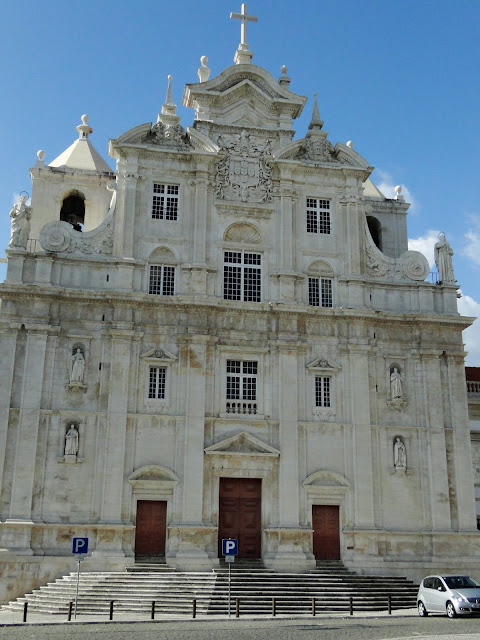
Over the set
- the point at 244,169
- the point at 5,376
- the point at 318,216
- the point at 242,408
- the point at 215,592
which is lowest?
the point at 215,592

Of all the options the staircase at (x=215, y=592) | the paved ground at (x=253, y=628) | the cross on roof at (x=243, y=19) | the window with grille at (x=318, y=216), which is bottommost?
the paved ground at (x=253, y=628)

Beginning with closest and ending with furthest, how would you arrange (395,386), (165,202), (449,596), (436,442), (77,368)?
1. (449,596)
2. (77,368)
3. (436,442)
4. (395,386)
5. (165,202)

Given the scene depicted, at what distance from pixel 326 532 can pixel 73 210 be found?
20.5 meters

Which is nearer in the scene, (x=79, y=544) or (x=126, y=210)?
(x=79, y=544)

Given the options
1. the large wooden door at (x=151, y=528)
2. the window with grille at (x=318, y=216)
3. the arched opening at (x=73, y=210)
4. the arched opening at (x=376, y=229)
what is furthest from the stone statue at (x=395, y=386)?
the arched opening at (x=73, y=210)

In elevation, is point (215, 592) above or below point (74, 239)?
below

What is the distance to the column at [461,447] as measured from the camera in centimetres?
3447

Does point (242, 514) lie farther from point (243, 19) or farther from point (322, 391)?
point (243, 19)

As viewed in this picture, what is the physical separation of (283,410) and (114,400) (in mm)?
7162

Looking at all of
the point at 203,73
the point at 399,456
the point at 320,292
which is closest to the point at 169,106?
the point at 203,73

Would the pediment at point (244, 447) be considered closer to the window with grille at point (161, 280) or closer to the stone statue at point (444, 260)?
the window with grille at point (161, 280)

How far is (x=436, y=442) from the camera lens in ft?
115

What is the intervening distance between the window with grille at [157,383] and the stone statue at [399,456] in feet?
33.9

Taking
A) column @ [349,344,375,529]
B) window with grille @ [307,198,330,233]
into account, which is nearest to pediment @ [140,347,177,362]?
column @ [349,344,375,529]
